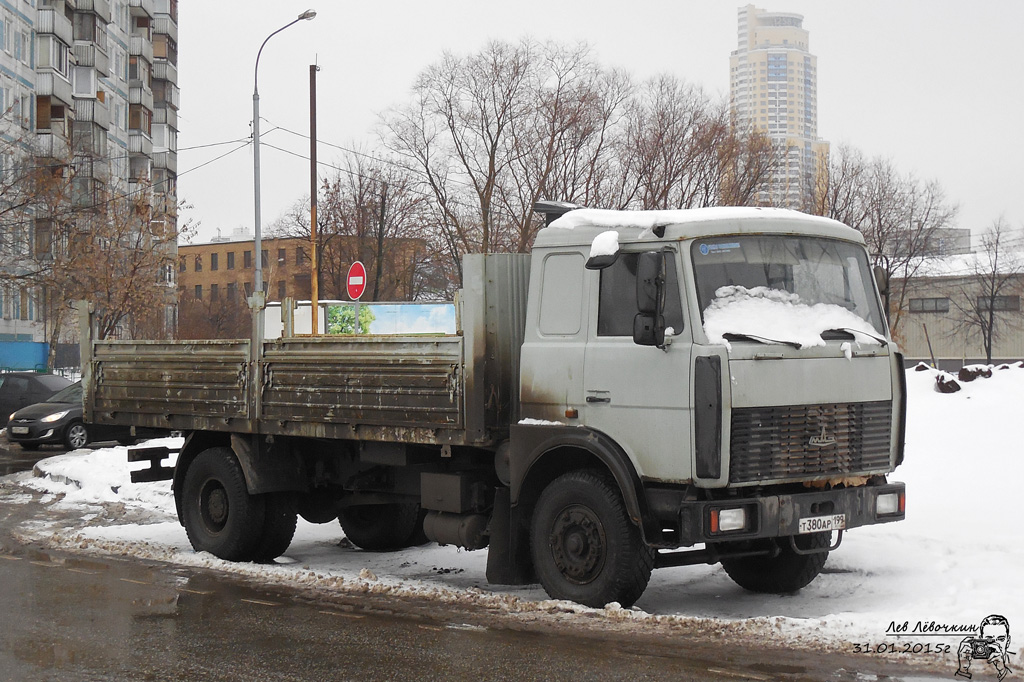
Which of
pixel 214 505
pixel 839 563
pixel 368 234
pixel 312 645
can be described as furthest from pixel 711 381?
pixel 368 234

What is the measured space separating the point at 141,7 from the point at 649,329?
64.8 meters

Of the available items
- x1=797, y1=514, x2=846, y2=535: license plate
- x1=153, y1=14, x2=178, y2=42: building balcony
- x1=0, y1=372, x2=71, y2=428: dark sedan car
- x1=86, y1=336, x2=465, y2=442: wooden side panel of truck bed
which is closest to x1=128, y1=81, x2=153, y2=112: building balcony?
x1=153, y1=14, x2=178, y2=42: building balcony

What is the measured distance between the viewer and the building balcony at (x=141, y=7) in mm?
64875

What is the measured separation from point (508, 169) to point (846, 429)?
31609 millimetres

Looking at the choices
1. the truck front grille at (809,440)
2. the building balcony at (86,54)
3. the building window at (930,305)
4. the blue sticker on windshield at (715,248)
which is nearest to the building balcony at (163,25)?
the building balcony at (86,54)

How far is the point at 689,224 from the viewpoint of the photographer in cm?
739

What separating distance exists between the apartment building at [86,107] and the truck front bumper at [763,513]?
2935 cm

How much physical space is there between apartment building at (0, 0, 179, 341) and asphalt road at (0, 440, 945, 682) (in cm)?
2762

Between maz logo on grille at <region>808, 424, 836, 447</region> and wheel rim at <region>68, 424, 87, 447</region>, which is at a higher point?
maz logo on grille at <region>808, 424, 836, 447</region>

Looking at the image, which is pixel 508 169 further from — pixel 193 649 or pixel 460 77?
pixel 193 649

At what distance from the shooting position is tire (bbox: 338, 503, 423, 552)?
10945 millimetres

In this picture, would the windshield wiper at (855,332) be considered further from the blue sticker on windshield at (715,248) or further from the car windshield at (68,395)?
the car windshield at (68,395)

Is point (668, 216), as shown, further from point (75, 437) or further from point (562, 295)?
point (75, 437)

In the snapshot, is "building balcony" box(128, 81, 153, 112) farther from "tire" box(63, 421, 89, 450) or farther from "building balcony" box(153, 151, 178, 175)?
"tire" box(63, 421, 89, 450)
